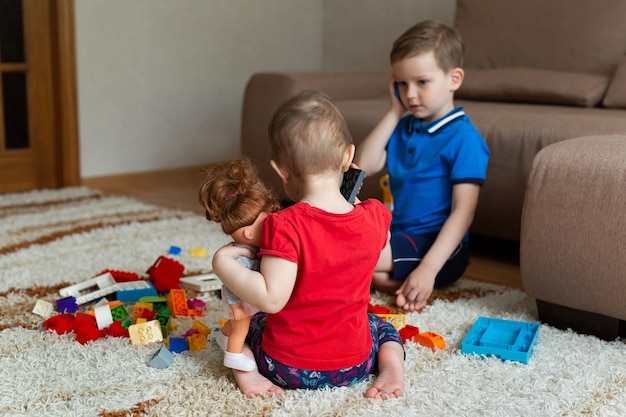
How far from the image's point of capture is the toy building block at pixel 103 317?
1.55 metres

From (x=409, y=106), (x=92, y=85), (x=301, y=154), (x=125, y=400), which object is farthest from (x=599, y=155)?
(x=92, y=85)

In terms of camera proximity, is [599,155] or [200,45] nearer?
[599,155]

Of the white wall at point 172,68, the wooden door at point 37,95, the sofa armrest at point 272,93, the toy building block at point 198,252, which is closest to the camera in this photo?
the toy building block at point 198,252

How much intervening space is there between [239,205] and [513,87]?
5.38ft

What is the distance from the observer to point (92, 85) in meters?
3.33

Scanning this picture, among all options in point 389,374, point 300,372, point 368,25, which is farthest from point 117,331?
point 368,25

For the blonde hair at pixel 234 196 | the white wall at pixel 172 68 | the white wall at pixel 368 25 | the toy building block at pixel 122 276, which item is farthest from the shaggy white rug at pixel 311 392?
the white wall at pixel 368 25

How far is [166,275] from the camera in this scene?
1840 millimetres

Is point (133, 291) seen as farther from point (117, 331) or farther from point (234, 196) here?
point (234, 196)

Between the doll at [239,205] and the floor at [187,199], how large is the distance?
3.18 ft

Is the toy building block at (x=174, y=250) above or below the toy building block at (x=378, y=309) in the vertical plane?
below

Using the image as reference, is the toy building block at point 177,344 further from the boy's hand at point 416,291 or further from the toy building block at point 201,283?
the boy's hand at point 416,291

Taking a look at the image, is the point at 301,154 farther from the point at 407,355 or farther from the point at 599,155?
the point at 599,155

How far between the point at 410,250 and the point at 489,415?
27.9 inches
